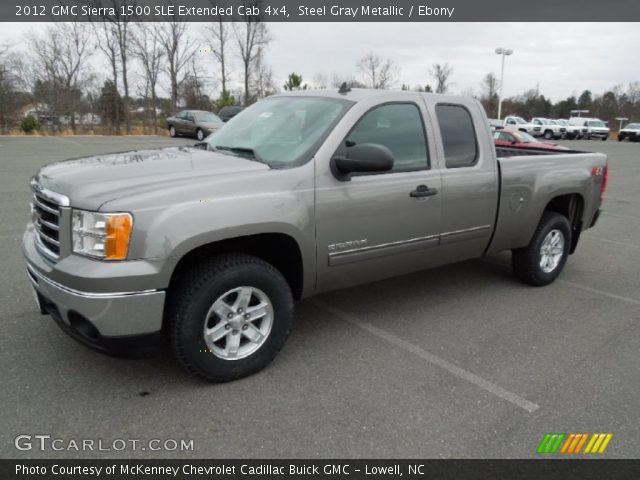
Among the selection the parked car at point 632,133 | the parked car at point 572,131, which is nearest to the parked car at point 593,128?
the parked car at point 572,131

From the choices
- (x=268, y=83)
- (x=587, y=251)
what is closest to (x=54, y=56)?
(x=268, y=83)

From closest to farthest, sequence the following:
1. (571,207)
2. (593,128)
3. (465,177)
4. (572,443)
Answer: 1. (572,443)
2. (465,177)
3. (571,207)
4. (593,128)

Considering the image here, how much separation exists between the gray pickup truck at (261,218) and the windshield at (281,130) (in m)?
0.02

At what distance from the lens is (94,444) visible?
2.62m

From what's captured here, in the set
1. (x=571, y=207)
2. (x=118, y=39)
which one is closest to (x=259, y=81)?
(x=118, y=39)

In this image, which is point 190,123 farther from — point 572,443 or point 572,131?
point 572,131

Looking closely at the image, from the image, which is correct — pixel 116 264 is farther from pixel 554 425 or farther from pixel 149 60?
pixel 149 60

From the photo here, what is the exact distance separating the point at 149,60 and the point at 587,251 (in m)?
38.5

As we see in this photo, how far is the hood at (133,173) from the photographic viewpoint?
9.29ft

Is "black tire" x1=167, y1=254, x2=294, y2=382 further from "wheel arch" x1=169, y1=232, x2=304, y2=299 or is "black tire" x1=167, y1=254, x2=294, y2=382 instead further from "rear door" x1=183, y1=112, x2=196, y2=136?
"rear door" x1=183, y1=112, x2=196, y2=136

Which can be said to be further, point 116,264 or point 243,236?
point 243,236

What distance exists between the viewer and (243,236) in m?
3.18

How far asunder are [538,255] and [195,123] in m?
25.1

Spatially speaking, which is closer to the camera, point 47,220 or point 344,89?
point 47,220
